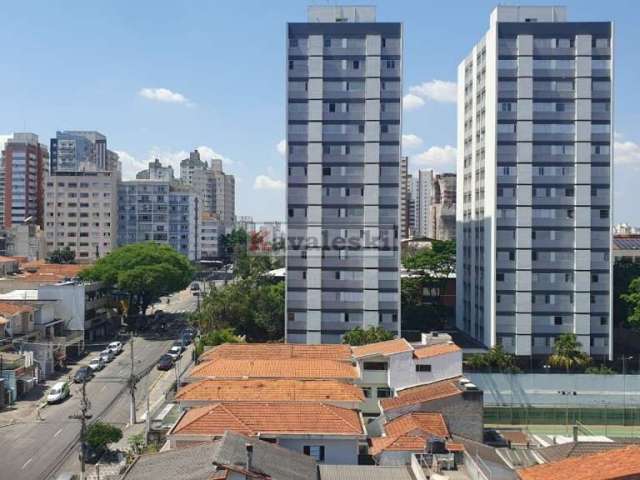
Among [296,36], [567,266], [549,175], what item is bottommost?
[567,266]

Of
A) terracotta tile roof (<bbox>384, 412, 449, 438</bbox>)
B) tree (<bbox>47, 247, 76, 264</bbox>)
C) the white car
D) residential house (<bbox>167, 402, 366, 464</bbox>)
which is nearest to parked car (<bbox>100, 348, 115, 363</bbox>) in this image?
the white car

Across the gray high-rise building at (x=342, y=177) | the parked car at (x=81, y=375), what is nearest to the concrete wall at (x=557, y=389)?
the gray high-rise building at (x=342, y=177)

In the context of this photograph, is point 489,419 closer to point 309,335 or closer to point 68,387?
point 309,335

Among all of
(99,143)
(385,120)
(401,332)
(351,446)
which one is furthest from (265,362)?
(99,143)

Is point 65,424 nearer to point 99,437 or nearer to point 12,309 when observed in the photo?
point 99,437

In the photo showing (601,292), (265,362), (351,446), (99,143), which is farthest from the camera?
(99,143)

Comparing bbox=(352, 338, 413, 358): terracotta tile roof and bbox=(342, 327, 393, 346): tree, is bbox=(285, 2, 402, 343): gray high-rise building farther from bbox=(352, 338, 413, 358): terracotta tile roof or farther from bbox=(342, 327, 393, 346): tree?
bbox=(352, 338, 413, 358): terracotta tile roof
